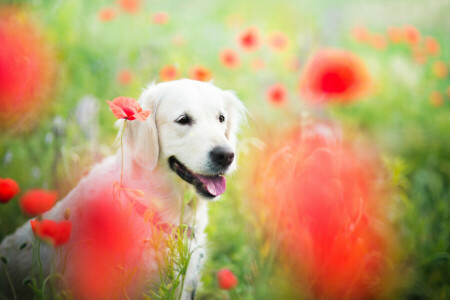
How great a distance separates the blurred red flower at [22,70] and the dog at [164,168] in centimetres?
137

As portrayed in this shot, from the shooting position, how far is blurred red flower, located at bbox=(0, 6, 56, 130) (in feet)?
8.69

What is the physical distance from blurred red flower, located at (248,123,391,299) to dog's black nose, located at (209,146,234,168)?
32cm

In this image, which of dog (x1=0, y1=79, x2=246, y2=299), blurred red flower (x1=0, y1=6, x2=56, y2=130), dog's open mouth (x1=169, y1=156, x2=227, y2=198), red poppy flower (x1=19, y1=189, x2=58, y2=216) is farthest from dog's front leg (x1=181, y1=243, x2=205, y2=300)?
blurred red flower (x1=0, y1=6, x2=56, y2=130)

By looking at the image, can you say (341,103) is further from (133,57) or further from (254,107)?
(133,57)

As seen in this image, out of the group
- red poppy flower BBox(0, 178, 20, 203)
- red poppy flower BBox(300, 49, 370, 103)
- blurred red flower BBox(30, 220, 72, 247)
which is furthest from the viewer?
red poppy flower BBox(300, 49, 370, 103)

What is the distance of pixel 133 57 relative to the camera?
12.9ft

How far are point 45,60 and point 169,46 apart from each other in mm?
1415

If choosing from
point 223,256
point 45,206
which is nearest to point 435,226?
point 223,256

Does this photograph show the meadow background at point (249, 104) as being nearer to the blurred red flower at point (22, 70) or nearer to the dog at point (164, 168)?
the blurred red flower at point (22, 70)

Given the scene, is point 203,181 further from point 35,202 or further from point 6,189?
point 6,189

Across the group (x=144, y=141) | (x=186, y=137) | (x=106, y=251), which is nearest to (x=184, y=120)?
(x=186, y=137)

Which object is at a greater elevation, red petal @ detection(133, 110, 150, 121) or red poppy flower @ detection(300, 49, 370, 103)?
red petal @ detection(133, 110, 150, 121)

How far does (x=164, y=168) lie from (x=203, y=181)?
0.26m

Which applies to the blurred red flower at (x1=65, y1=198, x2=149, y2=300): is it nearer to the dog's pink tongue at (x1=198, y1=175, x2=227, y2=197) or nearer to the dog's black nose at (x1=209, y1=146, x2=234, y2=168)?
the dog's pink tongue at (x1=198, y1=175, x2=227, y2=197)
